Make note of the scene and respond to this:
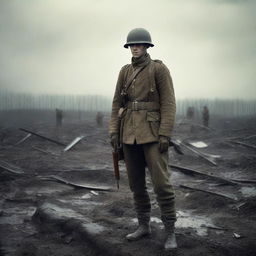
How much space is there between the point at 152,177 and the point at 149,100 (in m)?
0.86

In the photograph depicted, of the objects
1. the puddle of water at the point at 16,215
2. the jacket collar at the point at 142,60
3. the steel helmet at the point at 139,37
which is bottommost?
the puddle of water at the point at 16,215

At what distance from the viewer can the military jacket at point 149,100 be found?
162 inches

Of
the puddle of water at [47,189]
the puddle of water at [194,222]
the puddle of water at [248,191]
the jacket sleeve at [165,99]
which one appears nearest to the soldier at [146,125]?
the jacket sleeve at [165,99]

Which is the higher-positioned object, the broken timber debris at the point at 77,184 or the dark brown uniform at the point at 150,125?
the dark brown uniform at the point at 150,125

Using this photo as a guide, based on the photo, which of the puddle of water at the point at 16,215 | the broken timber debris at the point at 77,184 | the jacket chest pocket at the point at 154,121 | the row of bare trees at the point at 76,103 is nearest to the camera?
the jacket chest pocket at the point at 154,121

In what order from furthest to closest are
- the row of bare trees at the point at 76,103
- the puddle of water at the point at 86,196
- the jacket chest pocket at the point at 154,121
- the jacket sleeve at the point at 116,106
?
the row of bare trees at the point at 76,103 → the puddle of water at the point at 86,196 → the jacket sleeve at the point at 116,106 → the jacket chest pocket at the point at 154,121

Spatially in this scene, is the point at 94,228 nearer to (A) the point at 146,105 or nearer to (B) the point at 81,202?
(A) the point at 146,105

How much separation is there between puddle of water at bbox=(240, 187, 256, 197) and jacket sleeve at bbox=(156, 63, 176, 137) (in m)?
3.22

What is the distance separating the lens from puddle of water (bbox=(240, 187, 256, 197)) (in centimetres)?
666

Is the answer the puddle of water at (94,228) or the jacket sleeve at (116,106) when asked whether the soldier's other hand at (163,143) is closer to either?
the jacket sleeve at (116,106)

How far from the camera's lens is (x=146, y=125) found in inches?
164

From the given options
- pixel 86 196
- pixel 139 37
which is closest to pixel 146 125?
pixel 139 37

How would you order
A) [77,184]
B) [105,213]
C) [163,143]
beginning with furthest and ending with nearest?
[77,184] → [105,213] → [163,143]

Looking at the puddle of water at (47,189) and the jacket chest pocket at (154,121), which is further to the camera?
the puddle of water at (47,189)
